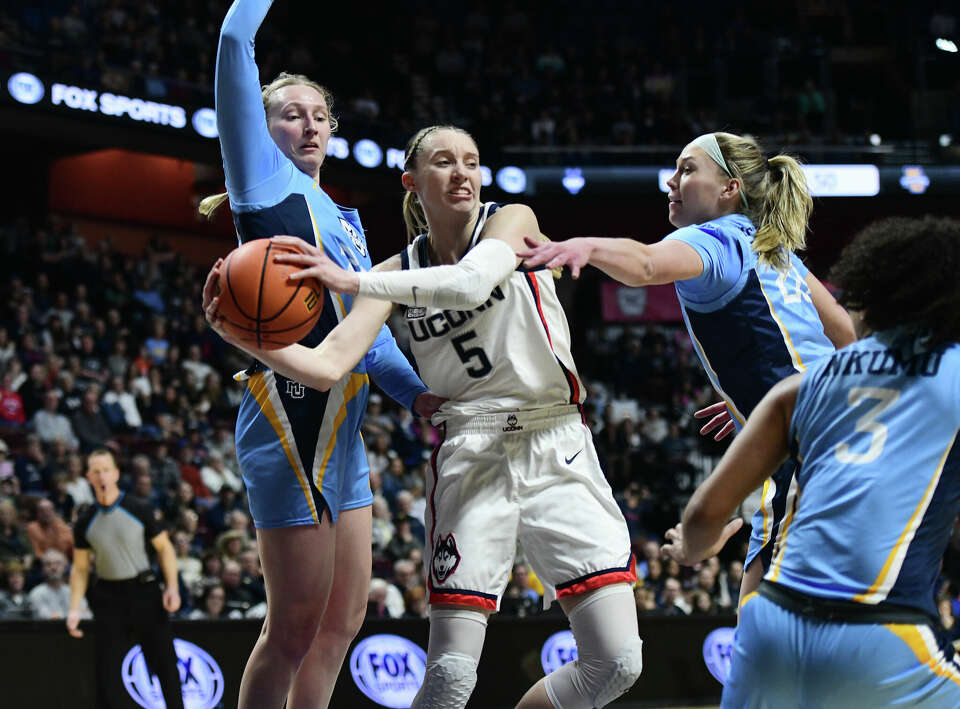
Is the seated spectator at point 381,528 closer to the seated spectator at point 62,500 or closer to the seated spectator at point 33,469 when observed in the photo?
the seated spectator at point 62,500

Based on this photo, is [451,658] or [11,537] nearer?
[451,658]

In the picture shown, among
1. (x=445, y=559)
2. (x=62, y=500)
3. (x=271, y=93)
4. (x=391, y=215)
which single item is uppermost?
(x=391, y=215)

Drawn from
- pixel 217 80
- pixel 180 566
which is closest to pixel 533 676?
pixel 180 566

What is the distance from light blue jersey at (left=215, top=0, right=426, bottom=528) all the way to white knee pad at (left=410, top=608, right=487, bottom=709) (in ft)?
1.73

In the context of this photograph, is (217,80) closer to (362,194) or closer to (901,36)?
(362,194)

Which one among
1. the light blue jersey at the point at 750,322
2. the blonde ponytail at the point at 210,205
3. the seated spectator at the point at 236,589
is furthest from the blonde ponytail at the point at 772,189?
A: the seated spectator at the point at 236,589

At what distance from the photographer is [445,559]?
3438 mm

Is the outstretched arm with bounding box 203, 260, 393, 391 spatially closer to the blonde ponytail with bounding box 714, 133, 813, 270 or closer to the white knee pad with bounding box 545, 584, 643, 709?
the white knee pad with bounding box 545, 584, 643, 709

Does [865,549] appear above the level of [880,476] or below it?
below

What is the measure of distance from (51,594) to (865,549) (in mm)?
7829

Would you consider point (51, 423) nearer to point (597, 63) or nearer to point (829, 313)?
point (829, 313)

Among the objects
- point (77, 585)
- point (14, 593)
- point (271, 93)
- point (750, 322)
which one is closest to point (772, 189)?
point (750, 322)

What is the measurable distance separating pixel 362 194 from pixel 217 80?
1667 cm

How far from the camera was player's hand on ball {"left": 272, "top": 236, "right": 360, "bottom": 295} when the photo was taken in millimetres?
2924
